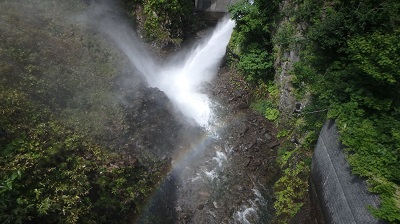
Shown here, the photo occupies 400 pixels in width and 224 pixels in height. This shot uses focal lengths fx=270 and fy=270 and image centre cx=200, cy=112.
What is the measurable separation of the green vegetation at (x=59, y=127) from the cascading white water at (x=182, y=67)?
6.79 ft

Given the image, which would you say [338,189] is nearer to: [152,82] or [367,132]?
[367,132]

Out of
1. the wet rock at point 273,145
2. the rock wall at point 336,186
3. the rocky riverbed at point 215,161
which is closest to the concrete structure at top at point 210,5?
the rocky riverbed at point 215,161

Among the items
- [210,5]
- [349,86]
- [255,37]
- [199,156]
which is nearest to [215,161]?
[199,156]

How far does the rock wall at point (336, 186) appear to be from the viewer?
650 cm

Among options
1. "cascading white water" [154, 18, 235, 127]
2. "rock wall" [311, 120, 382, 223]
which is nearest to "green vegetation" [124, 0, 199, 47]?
"cascading white water" [154, 18, 235, 127]

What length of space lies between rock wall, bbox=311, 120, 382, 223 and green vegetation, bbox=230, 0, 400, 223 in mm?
381

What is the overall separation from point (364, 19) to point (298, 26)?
3.80m

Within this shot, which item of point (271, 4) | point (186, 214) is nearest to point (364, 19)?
point (271, 4)

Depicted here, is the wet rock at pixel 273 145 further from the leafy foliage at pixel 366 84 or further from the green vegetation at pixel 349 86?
the leafy foliage at pixel 366 84

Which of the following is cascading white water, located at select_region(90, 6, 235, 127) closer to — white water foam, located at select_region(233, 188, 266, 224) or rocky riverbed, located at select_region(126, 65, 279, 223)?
rocky riverbed, located at select_region(126, 65, 279, 223)

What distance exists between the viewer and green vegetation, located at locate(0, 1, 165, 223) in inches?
279

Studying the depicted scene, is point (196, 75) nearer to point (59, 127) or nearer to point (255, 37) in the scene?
point (255, 37)

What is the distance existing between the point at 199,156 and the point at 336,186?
602cm

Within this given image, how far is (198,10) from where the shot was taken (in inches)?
811
